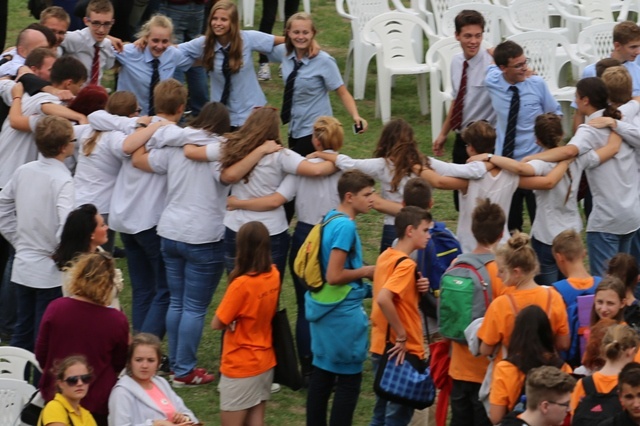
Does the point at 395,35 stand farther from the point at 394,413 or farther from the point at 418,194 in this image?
the point at 394,413

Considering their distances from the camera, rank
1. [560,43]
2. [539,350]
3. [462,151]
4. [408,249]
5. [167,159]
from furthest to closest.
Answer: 1. [560,43]
2. [462,151]
3. [167,159]
4. [408,249]
5. [539,350]

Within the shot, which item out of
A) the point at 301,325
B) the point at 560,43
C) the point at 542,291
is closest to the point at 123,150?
the point at 301,325

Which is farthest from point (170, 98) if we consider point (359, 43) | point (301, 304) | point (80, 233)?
point (359, 43)

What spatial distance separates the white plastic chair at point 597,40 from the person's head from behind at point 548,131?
16.2 ft

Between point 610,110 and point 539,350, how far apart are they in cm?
250

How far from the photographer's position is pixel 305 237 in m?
7.63

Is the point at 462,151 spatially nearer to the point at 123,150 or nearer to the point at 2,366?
the point at 123,150

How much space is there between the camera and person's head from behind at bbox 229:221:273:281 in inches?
261

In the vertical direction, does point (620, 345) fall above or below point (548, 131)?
below

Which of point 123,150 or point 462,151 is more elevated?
point 123,150

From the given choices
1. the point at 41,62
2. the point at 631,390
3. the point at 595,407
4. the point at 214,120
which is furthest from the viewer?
the point at 41,62

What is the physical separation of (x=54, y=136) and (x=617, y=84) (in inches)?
137

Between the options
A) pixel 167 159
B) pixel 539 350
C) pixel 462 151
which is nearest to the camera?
pixel 539 350

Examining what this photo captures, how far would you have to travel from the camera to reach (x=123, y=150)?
786 cm
